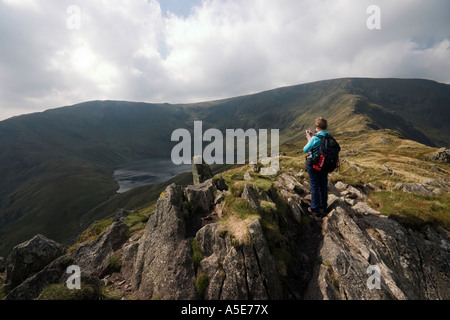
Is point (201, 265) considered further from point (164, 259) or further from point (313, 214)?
point (313, 214)

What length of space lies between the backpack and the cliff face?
14.4ft

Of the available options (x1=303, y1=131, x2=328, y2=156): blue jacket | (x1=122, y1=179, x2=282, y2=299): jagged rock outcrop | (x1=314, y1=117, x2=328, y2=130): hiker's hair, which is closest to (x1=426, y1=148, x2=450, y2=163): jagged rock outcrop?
(x1=314, y1=117, x2=328, y2=130): hiker's hair

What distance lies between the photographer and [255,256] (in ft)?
37.0

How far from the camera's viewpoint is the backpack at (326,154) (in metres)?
13.2

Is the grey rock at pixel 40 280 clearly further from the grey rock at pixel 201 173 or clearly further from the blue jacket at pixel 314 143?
the grey rock at pixel 201 173

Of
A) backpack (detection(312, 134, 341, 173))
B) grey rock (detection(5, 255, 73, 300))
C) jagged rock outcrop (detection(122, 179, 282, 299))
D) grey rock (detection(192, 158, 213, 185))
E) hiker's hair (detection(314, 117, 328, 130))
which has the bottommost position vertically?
grey rock (detection(5, 255, 73, 300))

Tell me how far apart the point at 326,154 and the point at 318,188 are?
132 inches

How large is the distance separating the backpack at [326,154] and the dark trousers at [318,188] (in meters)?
1.04

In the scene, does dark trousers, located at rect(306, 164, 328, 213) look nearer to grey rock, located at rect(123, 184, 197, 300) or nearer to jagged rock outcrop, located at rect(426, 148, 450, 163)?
grey rock, located at rect(123, 184, 197, 300)

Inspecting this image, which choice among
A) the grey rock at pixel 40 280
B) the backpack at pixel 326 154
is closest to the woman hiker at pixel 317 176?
the backpack at pixel 326 154

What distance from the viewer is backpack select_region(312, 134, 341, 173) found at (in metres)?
13.2

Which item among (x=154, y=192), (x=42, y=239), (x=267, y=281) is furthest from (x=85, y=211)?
(x=267, y=281)
